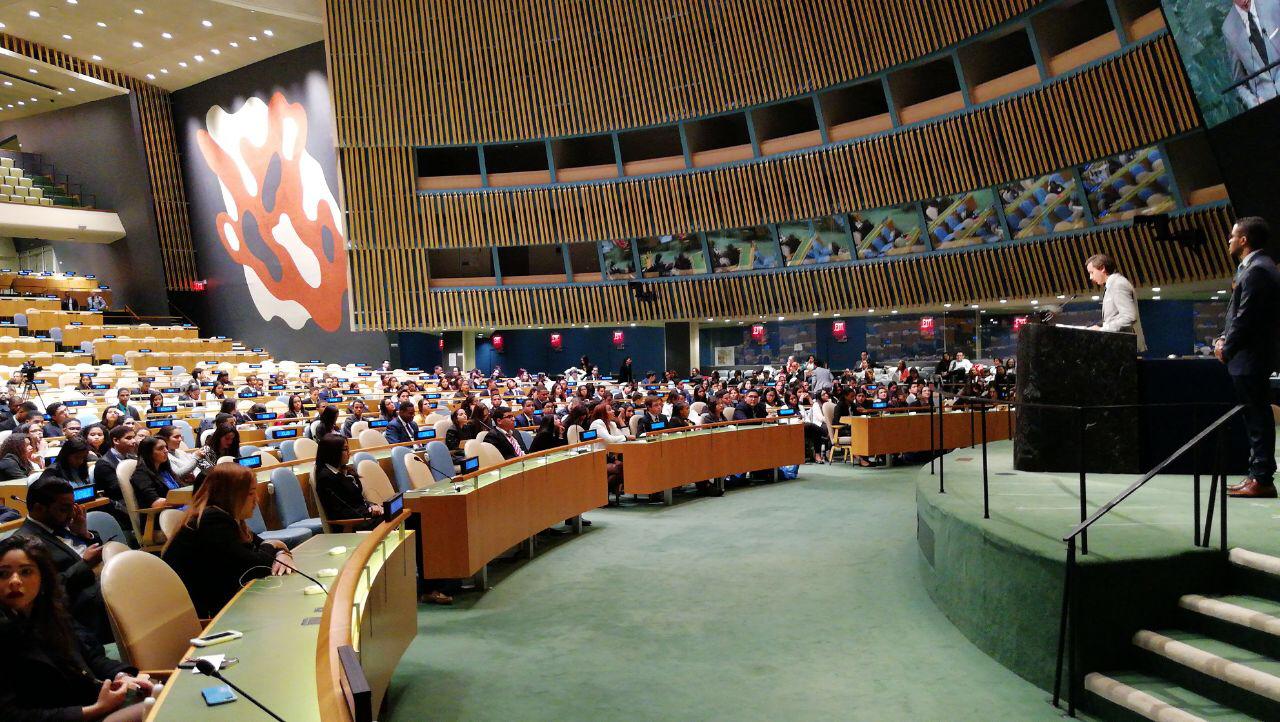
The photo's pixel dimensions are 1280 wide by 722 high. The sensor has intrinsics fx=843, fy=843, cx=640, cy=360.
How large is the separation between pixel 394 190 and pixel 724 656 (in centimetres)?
1932

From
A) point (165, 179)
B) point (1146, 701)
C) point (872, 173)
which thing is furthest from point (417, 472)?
point (165, 179)

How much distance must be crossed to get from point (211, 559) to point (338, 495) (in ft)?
6.46

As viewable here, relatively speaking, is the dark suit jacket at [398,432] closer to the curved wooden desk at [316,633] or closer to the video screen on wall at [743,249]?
the curved wooden desk at [316,633]

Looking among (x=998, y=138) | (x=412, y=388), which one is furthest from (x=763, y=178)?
(x=412, y=388)

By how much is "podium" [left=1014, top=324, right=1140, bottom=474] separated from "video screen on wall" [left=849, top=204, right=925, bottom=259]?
39.4ft

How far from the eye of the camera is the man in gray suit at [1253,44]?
258 inches

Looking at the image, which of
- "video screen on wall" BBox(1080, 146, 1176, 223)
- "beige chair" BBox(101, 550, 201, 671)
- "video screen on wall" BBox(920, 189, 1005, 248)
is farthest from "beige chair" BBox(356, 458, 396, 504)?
"video screen on wall" BBox(920, 189, 1005, 248)

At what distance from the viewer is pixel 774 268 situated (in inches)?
759

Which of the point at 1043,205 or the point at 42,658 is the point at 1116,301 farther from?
the point at 1043,205

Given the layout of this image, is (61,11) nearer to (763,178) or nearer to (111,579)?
(763,178)

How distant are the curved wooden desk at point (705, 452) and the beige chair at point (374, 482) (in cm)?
275

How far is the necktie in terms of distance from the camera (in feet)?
22.0

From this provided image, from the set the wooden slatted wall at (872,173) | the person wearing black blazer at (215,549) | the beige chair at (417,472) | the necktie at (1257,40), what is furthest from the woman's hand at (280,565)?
the wooden slatted wall at (872,173)

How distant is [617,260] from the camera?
69.3ft
